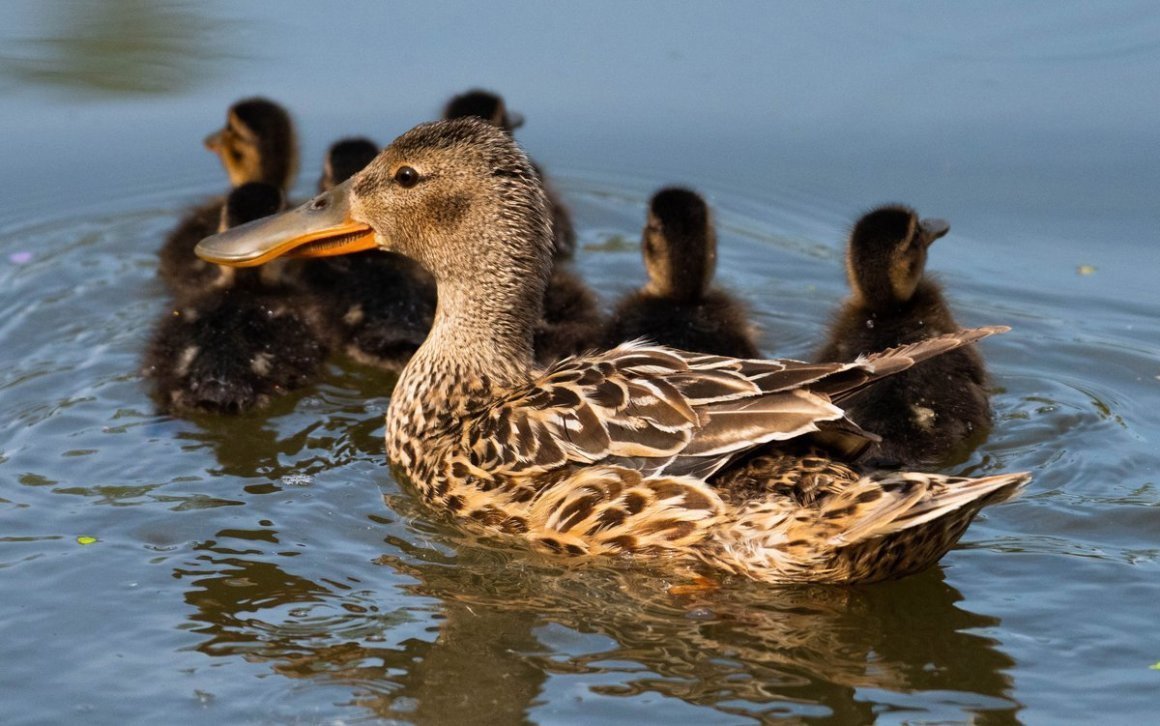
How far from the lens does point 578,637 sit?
4691 millimetres

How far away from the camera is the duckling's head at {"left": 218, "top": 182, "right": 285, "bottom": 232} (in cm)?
696

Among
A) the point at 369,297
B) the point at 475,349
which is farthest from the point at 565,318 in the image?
the point at 475,349

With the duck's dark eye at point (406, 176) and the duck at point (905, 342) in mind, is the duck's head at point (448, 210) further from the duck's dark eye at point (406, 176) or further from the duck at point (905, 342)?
the duck at point (905, 342)

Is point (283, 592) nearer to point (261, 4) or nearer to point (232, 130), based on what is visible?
point (232, 130)

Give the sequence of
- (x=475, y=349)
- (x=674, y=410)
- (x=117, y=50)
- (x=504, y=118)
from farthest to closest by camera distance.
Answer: (x=117, y=50)
(x=504, y=118)
(x=475, y=349)
(x=674, y=410)

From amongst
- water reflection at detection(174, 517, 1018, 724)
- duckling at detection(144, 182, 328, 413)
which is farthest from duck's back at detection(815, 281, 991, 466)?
duckling at detection(144, 182, 328, 413)

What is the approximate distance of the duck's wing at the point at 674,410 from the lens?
16.2 ft

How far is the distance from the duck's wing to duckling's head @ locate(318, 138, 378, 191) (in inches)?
90.3

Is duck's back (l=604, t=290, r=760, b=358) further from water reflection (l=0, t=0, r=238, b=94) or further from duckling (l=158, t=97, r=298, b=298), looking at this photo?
water reflection (l=0, t=0, r=238, b=94)

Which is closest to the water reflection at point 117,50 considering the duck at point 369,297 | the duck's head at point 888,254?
the duck at point 369,297

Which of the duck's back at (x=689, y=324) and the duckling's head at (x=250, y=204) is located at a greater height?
the duckling's head at (x=250, y=204)

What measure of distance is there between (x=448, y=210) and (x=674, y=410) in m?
1.31

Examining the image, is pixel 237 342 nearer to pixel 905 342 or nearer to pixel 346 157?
pixel 346 157

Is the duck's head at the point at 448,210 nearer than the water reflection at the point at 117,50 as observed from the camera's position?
Yes
